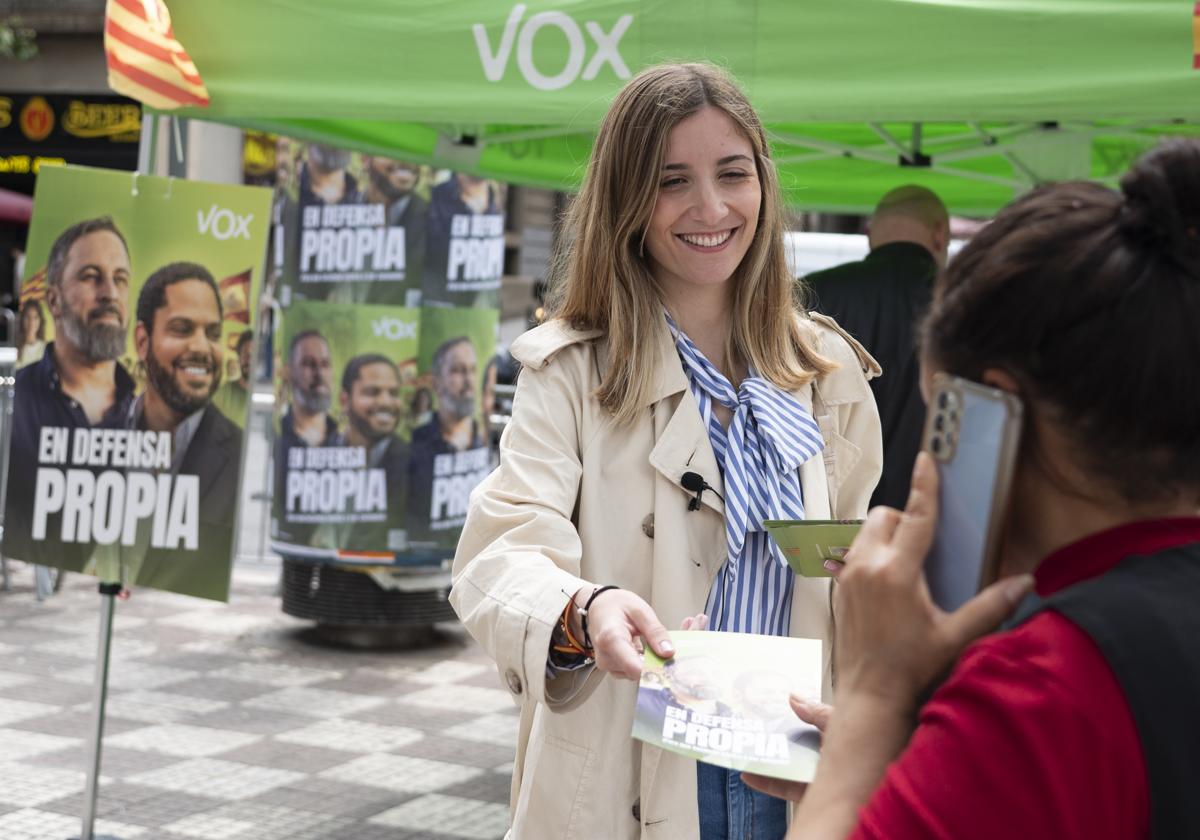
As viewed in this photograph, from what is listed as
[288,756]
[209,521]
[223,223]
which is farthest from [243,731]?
[223,223]

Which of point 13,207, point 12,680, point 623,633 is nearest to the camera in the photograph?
point 623,633

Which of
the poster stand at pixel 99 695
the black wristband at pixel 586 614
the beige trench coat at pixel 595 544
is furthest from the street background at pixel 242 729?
the black wristband at pixel 586 614

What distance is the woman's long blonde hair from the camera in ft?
8.02

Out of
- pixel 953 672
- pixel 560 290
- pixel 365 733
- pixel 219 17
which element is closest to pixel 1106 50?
pixel 560 290

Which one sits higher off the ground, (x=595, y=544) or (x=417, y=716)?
(x=595, y=544)

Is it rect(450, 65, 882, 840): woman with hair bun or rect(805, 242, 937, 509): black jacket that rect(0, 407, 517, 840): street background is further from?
rect(450, 65, 882, 840): woman with hair bun

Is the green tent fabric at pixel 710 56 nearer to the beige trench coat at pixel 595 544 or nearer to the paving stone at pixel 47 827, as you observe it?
the beige trench coat at pixel 595 544

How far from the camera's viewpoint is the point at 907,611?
122cm

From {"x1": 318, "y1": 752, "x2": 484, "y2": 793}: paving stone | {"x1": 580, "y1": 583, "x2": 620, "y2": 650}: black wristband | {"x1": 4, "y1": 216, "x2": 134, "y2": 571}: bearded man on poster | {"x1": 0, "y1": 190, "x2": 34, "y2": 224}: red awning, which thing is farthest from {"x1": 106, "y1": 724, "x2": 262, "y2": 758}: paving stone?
{"x1": 0, "y1": 190, "x2": 34, "y2": 224}: red awning

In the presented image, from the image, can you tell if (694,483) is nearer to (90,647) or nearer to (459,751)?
(459,751)

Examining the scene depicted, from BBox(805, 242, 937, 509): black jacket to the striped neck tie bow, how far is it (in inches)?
110

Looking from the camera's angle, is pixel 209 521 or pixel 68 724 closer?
pixel 209 521

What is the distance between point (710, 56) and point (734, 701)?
2379 mm

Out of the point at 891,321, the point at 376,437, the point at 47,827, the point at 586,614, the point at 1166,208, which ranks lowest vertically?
the point at 47,827
